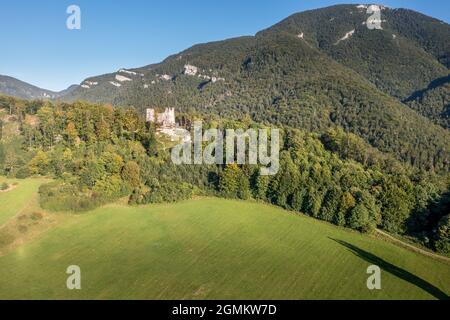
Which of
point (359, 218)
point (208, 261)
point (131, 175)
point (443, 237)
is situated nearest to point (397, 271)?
point (443, 237)

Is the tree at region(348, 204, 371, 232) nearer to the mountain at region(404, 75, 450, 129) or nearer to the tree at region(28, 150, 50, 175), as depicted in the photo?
the tree at region(28, 150, 50, 175)

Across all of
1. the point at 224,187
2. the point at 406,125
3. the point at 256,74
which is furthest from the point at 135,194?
the point at 256,74

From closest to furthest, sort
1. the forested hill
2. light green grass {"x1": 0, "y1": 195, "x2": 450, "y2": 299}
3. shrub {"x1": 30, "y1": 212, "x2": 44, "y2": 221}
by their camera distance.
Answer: light green grass {"x1": 0, "y1": 195, "x2": 450, "y2": 299}
shrub {"x1": 30, "y1": 212, "x2": 44, "y2": 221}
the forested hill

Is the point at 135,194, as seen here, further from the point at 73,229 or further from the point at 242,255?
the point at 242,255

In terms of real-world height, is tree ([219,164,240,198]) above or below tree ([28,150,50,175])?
below

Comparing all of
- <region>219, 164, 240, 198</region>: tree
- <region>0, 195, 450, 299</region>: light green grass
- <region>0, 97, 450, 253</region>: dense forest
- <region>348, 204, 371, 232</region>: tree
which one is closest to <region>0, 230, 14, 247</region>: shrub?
<region>0, 195, 450, 299</region>: light green grass

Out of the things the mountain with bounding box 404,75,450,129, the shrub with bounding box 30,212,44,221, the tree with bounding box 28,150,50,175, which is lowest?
the shrub with bounding box 30,212,44,221

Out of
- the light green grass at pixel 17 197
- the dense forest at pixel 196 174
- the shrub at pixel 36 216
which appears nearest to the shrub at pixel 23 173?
the dense forest at pixel 196 174

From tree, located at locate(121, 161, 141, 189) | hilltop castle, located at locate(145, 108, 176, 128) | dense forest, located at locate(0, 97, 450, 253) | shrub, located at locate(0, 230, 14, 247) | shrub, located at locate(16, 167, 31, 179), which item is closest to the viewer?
shrub, located at locate(0, 230, 14, 247)

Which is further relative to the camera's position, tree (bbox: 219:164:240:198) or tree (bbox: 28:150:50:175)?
tree (bbox: 219:164:240:198)
